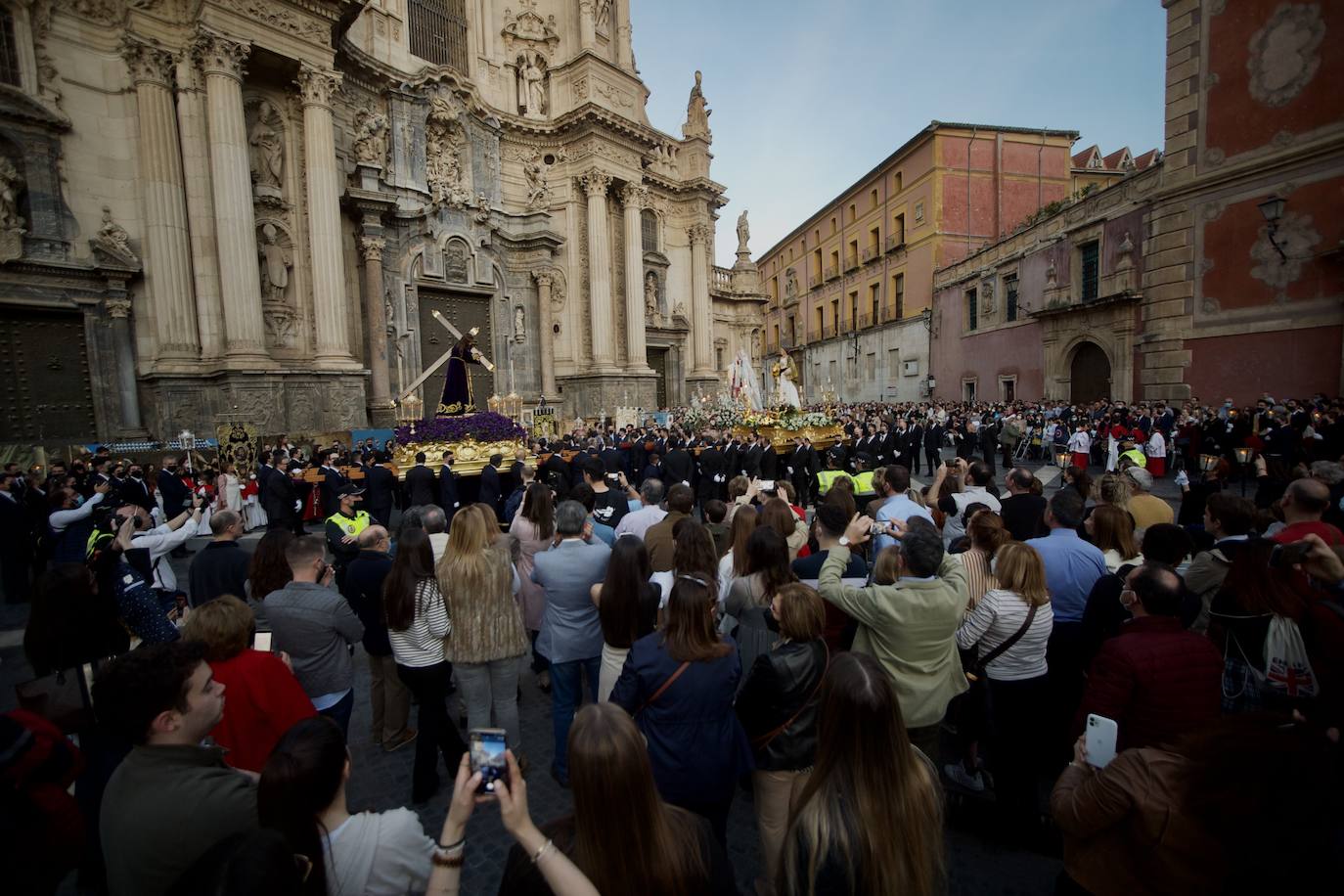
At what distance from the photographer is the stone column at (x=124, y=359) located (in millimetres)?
14078

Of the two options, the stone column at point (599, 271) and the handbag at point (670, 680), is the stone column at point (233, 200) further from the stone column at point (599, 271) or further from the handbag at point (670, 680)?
the handbag at point (670, 680)

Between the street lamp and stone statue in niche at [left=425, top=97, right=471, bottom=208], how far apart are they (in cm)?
2368

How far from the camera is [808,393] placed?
5216 centimetres

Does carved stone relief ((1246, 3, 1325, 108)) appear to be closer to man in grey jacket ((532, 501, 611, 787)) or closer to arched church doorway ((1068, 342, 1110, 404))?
arched church doorway ((1068, 342, 1110, 404))

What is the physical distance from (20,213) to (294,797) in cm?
1845

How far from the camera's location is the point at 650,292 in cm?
2828

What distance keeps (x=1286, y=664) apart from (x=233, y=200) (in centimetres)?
1909

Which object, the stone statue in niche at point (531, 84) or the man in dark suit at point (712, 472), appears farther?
the stone statue in niche at point (531, 84)

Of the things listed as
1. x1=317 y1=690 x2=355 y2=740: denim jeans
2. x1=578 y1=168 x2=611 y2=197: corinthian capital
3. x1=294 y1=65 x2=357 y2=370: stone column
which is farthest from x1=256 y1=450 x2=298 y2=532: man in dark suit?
x1=578 y1=168 x2=611 y2=197: corinthian capital

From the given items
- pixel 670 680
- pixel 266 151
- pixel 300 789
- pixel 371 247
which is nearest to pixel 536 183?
pixel 371 247

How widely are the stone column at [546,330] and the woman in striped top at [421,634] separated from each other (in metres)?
21.0

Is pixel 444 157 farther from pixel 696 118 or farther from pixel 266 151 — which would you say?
pixel 696 118

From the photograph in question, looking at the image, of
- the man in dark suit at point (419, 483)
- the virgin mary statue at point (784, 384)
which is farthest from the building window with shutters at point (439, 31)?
the man in dark suit at point (419, 483)

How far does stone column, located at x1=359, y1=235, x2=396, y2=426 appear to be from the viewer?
62.4 feet
